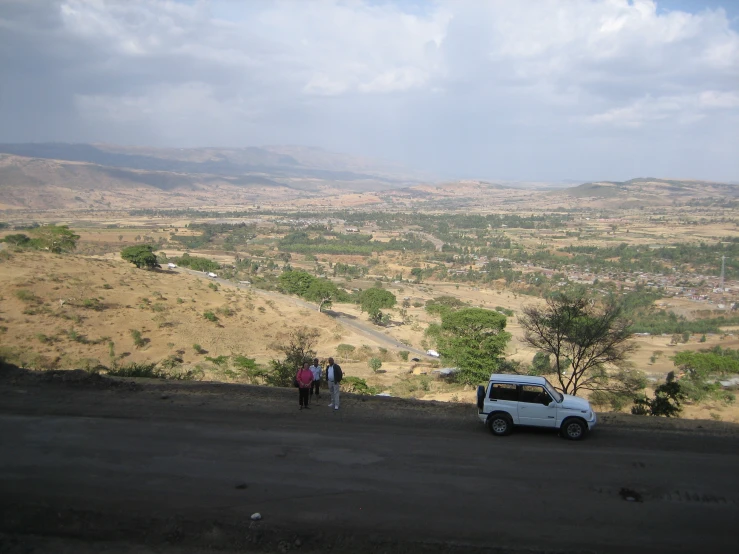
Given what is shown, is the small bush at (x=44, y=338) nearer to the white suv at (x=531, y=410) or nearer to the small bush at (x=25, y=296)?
the small bush at (x=25, y=296)

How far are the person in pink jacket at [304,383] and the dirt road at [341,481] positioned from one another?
1.21ft

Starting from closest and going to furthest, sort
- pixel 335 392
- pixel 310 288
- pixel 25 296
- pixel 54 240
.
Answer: pixel 335 392 < pixel 25 296 < pixel 54 240 < pixel 310 288

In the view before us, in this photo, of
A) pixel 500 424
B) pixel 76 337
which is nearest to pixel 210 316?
pixel 76 337

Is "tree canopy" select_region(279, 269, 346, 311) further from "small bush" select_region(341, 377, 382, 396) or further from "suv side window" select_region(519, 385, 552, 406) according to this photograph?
"suv side window" select_region(519, 385, 552, 406)

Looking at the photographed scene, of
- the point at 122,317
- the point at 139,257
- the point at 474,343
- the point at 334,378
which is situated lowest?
the point at 122,317

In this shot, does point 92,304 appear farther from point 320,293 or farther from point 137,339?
point 320,293

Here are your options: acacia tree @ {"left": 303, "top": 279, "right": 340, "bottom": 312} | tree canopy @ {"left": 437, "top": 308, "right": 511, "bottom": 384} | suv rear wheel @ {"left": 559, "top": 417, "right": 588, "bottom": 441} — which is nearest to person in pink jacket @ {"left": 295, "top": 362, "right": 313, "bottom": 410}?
suv rear wheel @ {"left": 559, "top": 417, "right": 588, "bottom": 441}

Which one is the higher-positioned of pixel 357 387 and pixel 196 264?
pixel 357 387

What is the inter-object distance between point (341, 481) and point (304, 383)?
3.90 metres

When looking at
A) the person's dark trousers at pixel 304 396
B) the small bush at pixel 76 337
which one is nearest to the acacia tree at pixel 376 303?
the small bush at pixel 76 337

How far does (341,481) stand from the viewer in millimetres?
9055

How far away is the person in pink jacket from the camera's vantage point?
1266 cm

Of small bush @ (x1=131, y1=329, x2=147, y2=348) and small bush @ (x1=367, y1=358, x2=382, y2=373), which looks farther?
small bush @ (x1=367, y1=358, x2=382, y2=373)

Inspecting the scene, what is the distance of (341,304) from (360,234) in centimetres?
8234
